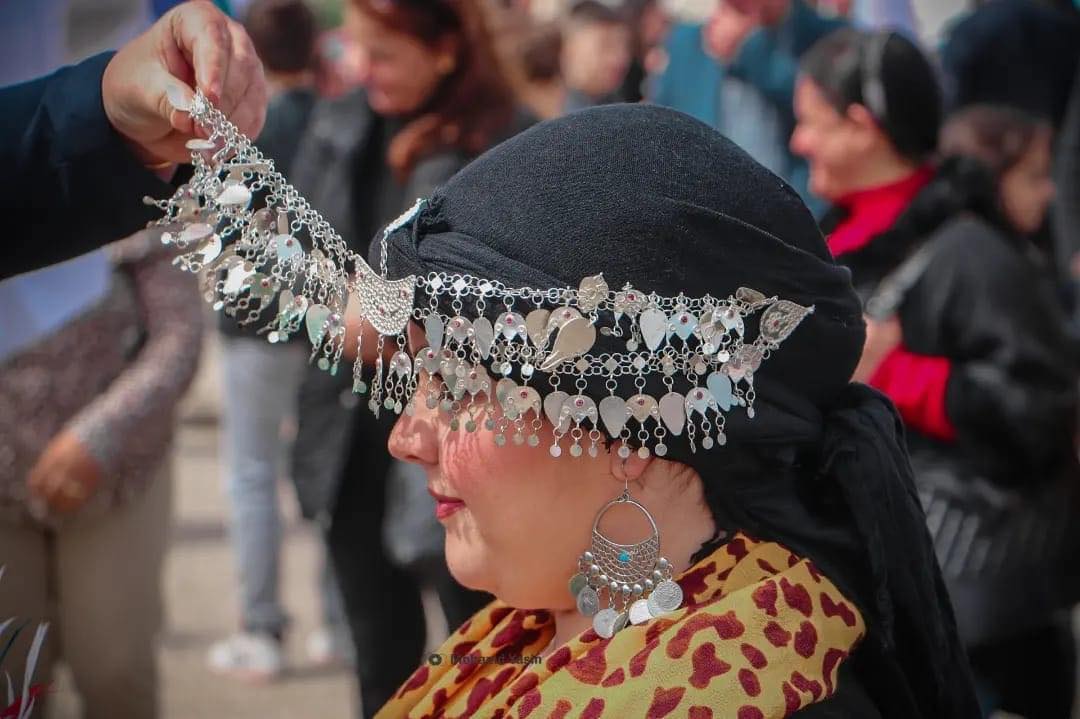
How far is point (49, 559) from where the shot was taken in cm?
239

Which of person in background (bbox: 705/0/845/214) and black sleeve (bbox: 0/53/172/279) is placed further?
person in background (bbox: 705/0/845/214)

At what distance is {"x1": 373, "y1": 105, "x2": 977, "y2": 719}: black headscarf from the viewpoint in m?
1.45

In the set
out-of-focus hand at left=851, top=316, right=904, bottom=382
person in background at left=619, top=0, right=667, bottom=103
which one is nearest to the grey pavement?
out-of-focus hand at left=851, top=316, right=904, bottom=382

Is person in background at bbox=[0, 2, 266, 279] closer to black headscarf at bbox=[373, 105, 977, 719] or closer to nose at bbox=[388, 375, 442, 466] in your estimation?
black headscarf at bbox=[373, 105, 977, 719]

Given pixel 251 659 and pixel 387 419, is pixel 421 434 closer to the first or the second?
pixel 387 419

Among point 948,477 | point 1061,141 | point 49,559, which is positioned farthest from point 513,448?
point 1061,141

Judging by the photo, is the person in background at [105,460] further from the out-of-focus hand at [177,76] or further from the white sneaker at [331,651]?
the white sneaker at [331,651]

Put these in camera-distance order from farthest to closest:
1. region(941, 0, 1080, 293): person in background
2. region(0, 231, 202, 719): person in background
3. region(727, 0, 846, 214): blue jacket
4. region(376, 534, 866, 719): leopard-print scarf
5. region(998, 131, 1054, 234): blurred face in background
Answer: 1. region(941, 0, 1080, 293): person in background
2. region(727, 0, 846, 214): blue jacket
3. region(998, 131, 1054, 234): blurred face in background
4. region(0, 231, 202, 719): person in background
5. region(376, 534, 866, 719): leopard-print scarf

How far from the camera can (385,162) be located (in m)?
3.42

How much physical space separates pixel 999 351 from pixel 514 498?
1.81m

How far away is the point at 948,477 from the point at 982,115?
4.58ft

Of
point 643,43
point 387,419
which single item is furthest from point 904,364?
point 643,43

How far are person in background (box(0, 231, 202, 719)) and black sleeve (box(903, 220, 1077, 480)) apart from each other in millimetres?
1840

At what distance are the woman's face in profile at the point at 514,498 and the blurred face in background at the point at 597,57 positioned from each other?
4.51 metres
